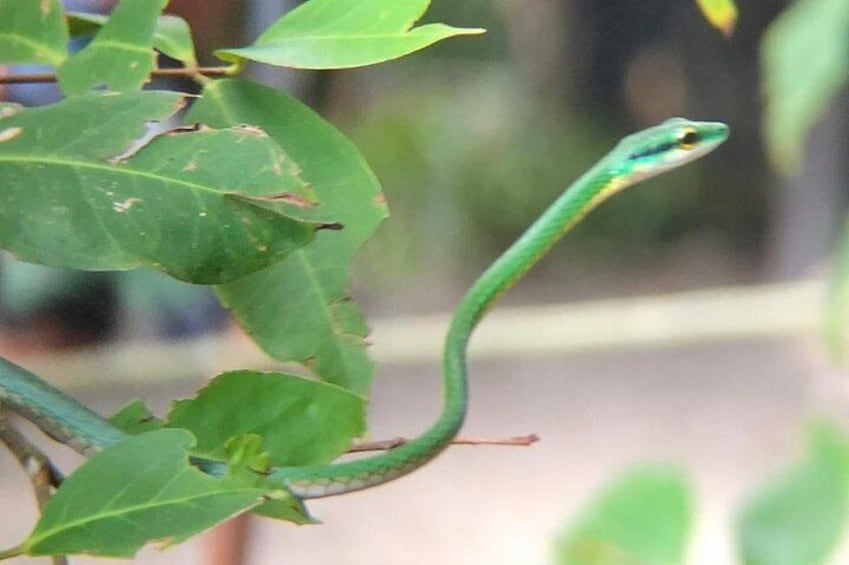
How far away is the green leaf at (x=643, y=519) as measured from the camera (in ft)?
1.89

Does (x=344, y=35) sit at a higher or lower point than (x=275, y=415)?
higher

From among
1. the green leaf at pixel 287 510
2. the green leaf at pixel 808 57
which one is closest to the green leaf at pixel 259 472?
the green leaf at pixel 287 510

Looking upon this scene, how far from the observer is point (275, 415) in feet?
1.01

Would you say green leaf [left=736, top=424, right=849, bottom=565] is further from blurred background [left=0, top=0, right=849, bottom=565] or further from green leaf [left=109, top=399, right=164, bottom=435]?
blurred background [left=0, top=0, right=849, bottom=565]

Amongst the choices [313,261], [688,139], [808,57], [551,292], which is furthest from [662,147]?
[551,292]

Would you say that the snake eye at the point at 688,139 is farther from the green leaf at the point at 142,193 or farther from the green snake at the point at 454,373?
the green leaf at the point at 142,193

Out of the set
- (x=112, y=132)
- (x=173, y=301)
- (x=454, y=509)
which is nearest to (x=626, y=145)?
(x=112, y=132)

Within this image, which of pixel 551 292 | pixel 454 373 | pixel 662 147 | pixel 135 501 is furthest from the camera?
pixel 551 292

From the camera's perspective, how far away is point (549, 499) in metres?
1.71

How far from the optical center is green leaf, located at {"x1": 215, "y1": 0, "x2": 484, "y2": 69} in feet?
0.95

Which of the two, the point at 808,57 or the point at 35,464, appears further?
the point at 808,57

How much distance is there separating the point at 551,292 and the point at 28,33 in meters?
2.35

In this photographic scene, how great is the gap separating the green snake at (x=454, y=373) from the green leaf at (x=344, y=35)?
0.13 metres

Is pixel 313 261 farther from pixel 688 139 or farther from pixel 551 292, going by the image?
pixel 551 292
